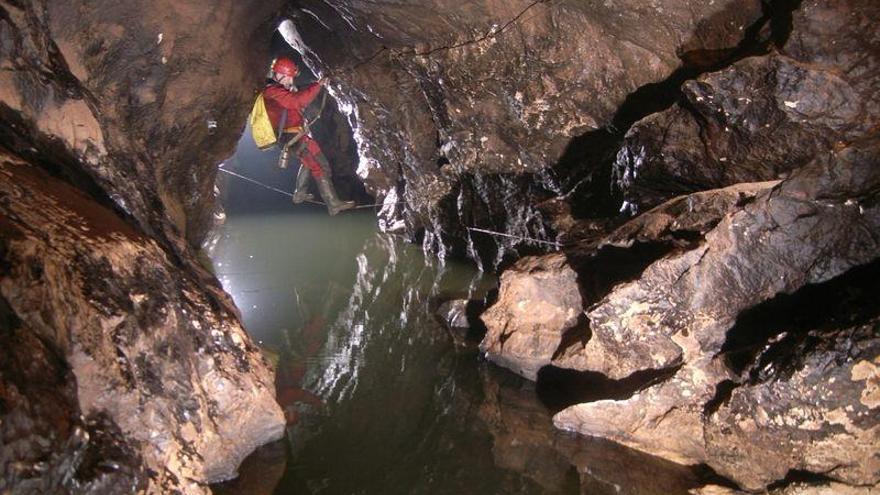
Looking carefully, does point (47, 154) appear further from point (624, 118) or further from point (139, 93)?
point (624, 118)

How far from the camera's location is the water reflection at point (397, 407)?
10.00 feet

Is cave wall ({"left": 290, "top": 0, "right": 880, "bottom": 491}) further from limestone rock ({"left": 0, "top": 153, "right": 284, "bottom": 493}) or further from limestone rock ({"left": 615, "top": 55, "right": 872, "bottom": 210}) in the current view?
limestone rock ({"left": 0, "top": 153, "right": 284, "bottom": 493})

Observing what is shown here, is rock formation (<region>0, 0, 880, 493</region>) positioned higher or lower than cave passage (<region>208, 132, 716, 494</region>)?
higher

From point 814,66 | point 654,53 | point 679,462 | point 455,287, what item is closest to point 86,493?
point 679,462

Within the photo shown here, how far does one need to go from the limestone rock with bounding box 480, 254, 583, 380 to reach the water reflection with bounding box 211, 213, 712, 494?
0.20 metres

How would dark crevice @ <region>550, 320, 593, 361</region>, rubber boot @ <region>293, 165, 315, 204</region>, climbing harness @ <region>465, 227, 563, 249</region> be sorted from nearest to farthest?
dark crevice @ <region>550, 320, 593, 361</region>, climbing harness @ <region>465, 227, 563, 249</region>, rubber boot @ <region>293, 165, 315, 204</region>

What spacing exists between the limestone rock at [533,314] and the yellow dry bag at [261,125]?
4065 mm

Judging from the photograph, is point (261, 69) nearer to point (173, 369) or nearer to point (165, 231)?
point (165, 231)

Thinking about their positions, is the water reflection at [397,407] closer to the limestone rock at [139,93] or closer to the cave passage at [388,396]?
the cave passage at [388,396]

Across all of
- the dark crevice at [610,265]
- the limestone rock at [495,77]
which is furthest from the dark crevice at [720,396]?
the limestone rock at [495,77]

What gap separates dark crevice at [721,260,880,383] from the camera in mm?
2943

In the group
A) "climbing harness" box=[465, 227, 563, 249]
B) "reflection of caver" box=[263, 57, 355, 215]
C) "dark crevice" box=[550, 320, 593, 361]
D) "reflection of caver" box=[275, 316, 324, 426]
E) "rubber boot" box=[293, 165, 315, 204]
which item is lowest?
"reflection of caver" box=[275, 316, 324, 426]

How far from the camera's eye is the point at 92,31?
4.35 meters

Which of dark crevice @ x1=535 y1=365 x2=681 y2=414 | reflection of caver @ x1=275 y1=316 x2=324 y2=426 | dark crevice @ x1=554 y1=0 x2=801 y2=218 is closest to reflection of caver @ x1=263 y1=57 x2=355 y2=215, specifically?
reflection of caver @ x1=275 y1=316 x2=324 y2=426
